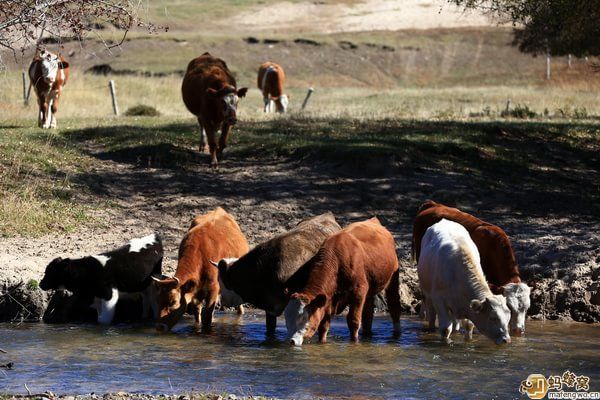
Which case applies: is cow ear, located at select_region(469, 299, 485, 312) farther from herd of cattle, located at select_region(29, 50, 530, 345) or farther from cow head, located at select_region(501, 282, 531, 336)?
cow head, located at select_region(501, 282, 531, 336)

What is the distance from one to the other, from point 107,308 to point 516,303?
197 inches

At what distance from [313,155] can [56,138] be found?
5.38m

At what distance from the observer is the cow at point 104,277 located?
44.3ft

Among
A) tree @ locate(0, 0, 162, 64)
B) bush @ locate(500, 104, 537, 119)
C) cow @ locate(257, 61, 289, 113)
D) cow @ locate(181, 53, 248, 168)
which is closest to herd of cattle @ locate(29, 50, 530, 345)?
tree @ locate(0, 0, 162, 64)

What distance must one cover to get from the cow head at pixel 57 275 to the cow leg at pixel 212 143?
25.1 ft

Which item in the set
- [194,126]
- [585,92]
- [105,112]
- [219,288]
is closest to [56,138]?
[194,126]

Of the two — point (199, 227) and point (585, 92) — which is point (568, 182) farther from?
point (585, 92)

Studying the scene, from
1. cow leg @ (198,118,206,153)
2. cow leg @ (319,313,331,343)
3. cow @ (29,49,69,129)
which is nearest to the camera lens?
cow leg @ (319,313,331,343)

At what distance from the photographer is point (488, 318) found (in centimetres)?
1174

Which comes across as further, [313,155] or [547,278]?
[313,155]

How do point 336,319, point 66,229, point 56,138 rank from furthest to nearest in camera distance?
point 56,138 < point 66,229 < point 336,319

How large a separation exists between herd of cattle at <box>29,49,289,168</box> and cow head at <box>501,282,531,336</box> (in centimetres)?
972

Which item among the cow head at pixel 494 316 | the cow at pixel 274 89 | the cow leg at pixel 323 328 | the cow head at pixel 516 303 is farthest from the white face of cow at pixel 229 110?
the cow at pixel 274 89

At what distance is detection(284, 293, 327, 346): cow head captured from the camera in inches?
450
